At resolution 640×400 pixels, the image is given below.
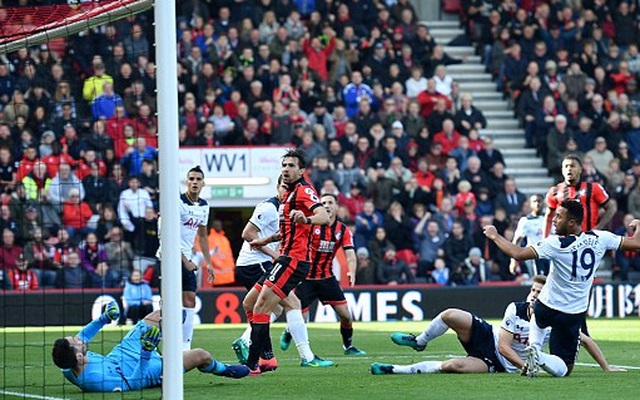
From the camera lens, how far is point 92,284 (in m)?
24.9

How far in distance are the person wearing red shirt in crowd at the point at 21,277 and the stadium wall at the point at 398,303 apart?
1.14 feet

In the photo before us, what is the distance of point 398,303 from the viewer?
25484 mm

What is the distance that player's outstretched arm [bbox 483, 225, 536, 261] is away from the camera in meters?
11.7

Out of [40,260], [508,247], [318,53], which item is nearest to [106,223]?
[40,260]

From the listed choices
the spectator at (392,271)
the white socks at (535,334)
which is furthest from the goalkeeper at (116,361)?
the spectator at (392,271)

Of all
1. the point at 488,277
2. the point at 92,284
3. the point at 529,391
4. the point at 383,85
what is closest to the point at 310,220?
the point at 529,391

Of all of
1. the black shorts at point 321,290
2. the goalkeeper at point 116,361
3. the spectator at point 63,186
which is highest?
the spectator at point 63,186

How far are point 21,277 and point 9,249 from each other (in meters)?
0.50

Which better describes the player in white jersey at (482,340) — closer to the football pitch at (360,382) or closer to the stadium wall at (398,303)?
the football pitch at (360,382)

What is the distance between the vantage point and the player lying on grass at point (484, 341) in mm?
13297

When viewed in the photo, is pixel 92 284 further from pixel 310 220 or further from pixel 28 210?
pixel 310 220

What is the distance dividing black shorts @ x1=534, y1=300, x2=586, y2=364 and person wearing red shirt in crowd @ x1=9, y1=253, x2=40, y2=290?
12.7 metres

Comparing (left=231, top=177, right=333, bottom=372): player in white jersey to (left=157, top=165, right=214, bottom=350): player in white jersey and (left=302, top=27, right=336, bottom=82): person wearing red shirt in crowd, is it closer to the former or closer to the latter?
(left=157, top=165, right=214, bottom=350): player in white jersey

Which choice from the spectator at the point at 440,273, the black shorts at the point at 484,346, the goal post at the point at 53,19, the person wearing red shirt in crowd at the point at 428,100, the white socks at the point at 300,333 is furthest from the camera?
the person wearing red shirt in crowd at the point at 428,100
